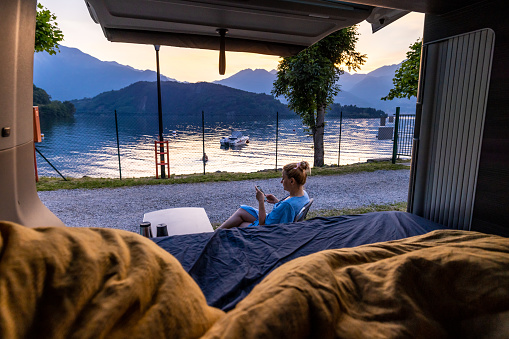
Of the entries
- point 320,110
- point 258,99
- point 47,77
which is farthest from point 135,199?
point 47,77

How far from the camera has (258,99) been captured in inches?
1501

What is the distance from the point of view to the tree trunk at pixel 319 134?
11.0 m

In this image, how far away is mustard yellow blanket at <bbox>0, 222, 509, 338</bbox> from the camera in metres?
0.51

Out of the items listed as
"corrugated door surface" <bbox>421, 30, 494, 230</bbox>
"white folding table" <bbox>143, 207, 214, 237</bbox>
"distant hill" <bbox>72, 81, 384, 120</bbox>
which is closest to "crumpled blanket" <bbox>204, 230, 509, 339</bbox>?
"corrugated door surface" <bbox>421, 30, 494, 230</bbox>

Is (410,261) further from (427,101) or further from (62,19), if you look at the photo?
(62,19)

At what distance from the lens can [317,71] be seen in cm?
963

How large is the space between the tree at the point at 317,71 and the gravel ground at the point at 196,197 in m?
3.18

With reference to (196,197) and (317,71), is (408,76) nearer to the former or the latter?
(317,71)

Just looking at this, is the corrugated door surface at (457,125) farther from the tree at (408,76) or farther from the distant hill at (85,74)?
the distant hill at (85,74)

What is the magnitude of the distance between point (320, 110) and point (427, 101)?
27.0 feet

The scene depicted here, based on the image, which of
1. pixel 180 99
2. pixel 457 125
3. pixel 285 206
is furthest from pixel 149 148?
pixel 180 99

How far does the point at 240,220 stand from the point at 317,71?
25.1ft

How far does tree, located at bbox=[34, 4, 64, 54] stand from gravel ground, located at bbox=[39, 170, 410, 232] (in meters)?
3.41

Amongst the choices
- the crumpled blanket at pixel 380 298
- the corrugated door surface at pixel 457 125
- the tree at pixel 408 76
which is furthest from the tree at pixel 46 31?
the tree at pixel 408 76
